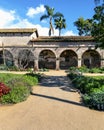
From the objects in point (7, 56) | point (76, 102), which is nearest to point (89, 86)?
point (76, 102)

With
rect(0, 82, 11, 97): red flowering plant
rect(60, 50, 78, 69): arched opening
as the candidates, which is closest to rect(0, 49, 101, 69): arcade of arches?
rect(60, 50, 78, 69): arched opening

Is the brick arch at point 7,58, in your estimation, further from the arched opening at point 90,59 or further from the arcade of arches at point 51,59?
the arched opening at point 90,59

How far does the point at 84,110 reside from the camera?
11.7 meters

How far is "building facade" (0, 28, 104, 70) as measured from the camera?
4172 cm

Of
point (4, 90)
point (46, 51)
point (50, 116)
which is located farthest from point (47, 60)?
point (50, 116)

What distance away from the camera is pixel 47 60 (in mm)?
44844

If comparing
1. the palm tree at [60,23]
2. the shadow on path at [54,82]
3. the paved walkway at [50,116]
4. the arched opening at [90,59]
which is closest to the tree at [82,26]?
the palm tree at [60,23]

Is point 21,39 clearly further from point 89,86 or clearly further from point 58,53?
point 89,86

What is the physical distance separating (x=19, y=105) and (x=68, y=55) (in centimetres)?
3311

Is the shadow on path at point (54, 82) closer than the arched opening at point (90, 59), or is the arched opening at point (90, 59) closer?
the shadow on path at point (54, 82)

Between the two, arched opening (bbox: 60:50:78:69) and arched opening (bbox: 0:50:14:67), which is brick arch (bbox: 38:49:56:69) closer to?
arched opening (bbox: 60:50:78:69)

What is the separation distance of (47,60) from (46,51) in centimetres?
169

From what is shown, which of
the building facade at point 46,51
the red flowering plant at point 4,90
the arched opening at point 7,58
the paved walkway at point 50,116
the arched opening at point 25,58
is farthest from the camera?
the arched opening at point 7,58

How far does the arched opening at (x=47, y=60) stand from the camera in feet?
145
